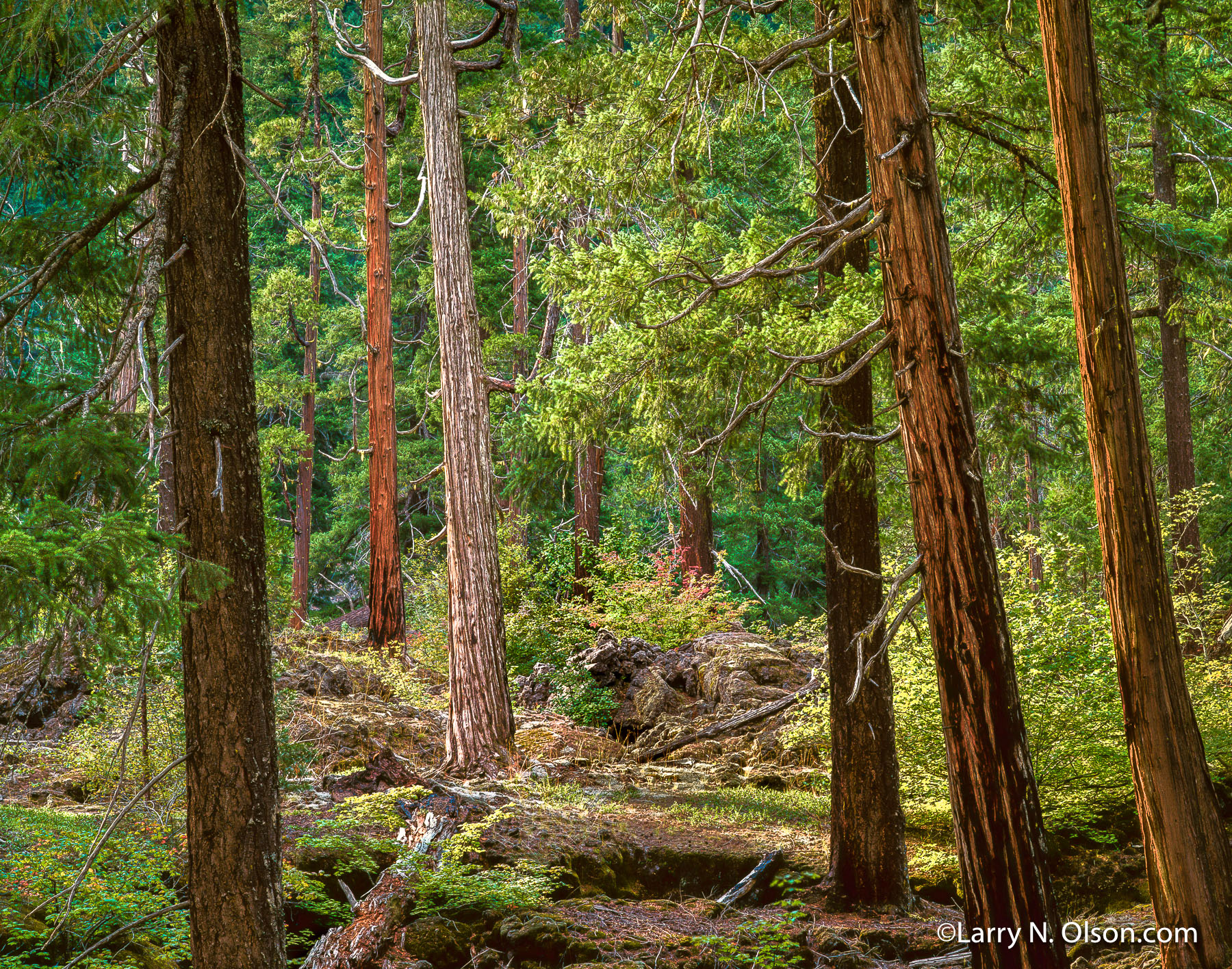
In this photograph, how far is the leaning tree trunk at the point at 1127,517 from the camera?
4.71 metres

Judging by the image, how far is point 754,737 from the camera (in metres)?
10.3

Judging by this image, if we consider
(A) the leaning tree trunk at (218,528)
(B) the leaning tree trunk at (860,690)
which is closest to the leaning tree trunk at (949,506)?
(B) the leaning tree trunk at (860,690)

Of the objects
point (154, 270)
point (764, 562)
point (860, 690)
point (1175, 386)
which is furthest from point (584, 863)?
point (764, 562)

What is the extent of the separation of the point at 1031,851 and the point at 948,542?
139 centimetres

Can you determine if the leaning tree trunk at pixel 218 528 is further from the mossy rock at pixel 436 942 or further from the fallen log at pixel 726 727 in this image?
the fallen log at pixel 726 727

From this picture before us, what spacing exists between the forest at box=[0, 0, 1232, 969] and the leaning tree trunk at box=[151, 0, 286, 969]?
2cm

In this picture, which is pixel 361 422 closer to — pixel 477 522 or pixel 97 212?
pixel 477 522

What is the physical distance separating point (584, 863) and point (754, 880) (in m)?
1.18

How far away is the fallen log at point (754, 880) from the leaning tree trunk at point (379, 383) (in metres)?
8.57

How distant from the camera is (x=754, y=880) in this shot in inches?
248

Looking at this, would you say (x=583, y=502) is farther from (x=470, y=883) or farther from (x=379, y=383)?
(x=470, y=883)

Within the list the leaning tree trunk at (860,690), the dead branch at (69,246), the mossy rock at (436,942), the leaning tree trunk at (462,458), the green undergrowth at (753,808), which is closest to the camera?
the dead branch at (69,246)

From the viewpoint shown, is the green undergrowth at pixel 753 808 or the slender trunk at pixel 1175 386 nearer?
the green undergrowth at pixel 753 808

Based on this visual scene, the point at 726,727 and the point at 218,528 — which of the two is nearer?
the point at 218,528
